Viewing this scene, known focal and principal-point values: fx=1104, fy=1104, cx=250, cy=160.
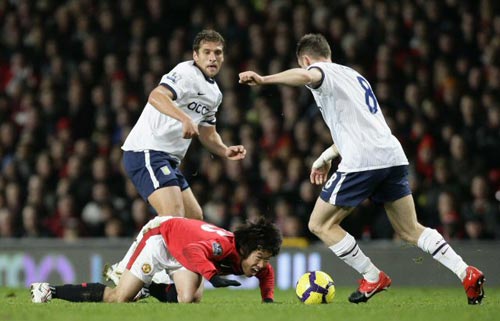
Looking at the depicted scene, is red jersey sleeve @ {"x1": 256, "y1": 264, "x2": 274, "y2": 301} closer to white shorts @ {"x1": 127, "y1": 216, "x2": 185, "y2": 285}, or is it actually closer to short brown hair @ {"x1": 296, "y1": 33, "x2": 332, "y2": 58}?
white shorts @ {"x1": 127, "y1": 216, "x2": 185, "y2": 285}

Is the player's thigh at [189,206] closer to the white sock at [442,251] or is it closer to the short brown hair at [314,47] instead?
the short brown hair at [314,47]

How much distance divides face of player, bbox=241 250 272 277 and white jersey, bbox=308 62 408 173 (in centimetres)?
102

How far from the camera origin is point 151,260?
7707 millimetres

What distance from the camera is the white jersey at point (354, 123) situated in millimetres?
8000

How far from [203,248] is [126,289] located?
0.79m

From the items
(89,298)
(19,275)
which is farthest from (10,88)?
(89,298)

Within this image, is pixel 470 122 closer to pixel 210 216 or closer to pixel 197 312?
pixel 210 216

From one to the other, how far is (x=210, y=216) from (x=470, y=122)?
3109mm

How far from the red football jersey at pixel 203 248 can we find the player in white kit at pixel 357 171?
68cm

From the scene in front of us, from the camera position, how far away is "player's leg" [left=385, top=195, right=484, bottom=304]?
7.70 m

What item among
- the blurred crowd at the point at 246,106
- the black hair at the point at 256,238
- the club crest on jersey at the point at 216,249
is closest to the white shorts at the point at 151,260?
the club crest on jersey at the point at 216,249

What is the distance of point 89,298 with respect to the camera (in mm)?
8008

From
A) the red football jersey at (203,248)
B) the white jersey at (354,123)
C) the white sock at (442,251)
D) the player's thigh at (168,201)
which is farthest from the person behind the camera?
the player's thigh at (168,201)

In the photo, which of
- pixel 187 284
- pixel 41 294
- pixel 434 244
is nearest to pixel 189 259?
pixel 187 284
